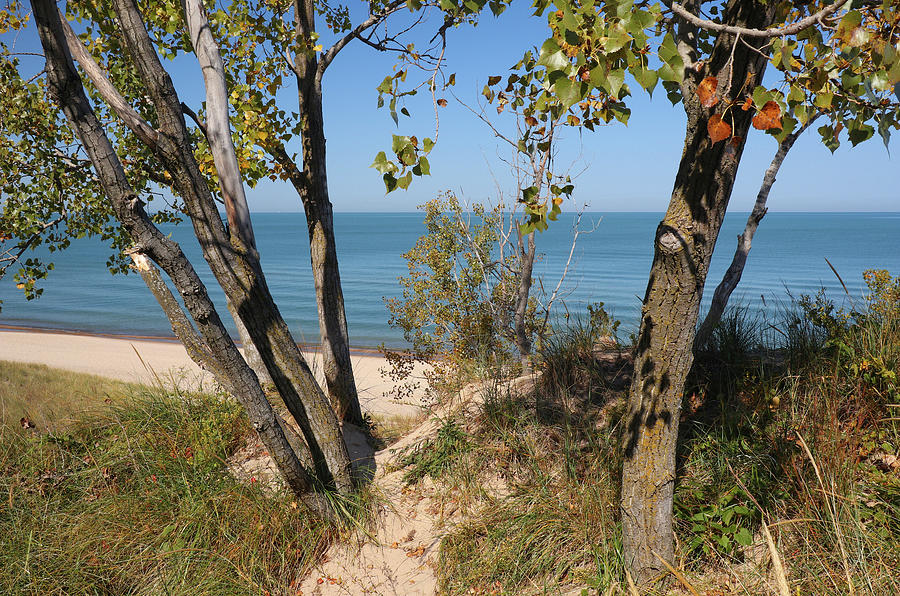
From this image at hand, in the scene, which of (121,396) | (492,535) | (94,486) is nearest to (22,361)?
(121,396)

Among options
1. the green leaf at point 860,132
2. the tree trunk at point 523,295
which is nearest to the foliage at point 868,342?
the green leaf at point 860,132

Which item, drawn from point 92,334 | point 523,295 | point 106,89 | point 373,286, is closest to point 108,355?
point 92,334

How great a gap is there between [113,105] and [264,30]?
247 cm

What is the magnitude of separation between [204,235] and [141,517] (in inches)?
89.0

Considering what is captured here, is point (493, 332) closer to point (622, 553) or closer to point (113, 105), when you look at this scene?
point (622, 553)

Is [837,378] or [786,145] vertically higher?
[786,145]

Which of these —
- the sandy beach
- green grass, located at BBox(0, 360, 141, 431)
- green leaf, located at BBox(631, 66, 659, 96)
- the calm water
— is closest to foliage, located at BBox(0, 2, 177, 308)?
green grass, located at BBox(0, 360, 141, 431)

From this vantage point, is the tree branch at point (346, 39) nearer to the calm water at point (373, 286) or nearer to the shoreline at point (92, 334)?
the calm water at point (373, 286)

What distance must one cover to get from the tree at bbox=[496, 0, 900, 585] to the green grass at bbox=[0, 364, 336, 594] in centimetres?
259

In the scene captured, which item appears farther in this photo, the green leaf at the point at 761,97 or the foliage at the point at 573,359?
the foliage at the point at 573,359

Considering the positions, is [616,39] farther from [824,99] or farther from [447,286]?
Answer: [447,286]

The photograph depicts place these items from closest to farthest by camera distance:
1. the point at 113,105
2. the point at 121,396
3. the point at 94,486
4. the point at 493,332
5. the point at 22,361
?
the point at 113,105, the point at 94,486, the point at 121,396, the point at 493,332, the point at 22,361

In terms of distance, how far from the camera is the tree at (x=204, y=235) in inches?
131

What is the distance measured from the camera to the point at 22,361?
18594mm
